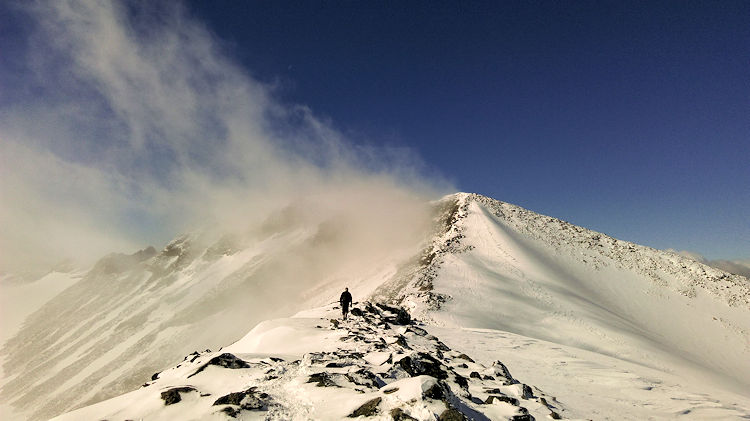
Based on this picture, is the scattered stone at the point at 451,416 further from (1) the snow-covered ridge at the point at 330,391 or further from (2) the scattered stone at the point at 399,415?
(2) the scattered stone at the point at 399,415

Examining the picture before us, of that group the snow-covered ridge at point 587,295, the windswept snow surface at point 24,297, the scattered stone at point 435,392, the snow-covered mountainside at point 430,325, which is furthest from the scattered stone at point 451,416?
the windswept snow surface at point 24,297

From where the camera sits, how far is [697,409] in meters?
16.4

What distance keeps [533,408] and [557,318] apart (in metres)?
30.3

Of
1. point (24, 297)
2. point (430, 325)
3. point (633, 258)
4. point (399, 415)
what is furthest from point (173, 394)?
point (24, 297)

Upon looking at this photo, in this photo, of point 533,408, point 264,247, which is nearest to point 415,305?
point 533,408

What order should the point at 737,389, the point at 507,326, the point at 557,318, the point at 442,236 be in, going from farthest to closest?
the point at 442,236 < the point at 557,318 < the point at 507,326 < the point at 737,389

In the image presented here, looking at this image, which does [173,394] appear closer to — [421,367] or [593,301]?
[421,367]

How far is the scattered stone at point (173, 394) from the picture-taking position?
8.97 metres

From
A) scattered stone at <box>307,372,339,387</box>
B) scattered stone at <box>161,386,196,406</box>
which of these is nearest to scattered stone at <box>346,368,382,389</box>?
scattered stone at <box>307,372,339,387</box>

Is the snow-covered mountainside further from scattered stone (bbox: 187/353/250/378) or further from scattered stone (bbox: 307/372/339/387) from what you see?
scattered stone (bbox: 187/353/250/378)

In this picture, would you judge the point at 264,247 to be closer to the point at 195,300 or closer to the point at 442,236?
the point at 195,300

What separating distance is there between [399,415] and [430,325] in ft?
88.3

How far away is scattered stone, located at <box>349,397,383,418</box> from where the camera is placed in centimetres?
750

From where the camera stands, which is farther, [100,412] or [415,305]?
[415,305]
